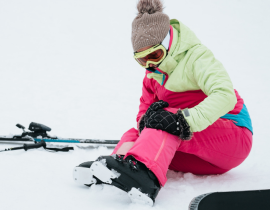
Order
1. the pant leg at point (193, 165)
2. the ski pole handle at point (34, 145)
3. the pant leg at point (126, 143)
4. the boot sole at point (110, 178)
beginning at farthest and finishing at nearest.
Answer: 1. the ski pole handle at point (34, 145)
2. the pant leg at point (193, 165)
3. the pant leg at point (126, 143)
4. the boot sole at point (110, 178)

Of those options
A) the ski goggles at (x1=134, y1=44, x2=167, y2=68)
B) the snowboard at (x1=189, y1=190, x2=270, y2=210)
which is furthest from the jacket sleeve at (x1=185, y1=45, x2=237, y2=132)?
the snowboard at (x1=189, y1=190, x2=270, y2=210)

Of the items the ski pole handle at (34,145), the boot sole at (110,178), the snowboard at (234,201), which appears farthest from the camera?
the ski pole handle at (34,145)

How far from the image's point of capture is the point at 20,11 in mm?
9492

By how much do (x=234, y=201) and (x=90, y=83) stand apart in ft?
18.7

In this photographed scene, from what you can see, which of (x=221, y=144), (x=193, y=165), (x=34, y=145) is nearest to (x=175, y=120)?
(x=221, y=144)

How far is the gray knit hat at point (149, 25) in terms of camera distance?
1.56 metres

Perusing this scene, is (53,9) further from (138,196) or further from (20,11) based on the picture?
(138,196)

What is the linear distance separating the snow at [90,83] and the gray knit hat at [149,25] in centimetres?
15

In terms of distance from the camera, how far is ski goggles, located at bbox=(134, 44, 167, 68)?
1559 mm

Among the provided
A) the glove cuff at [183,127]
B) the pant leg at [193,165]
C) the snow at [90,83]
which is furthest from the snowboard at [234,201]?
the pant leg at [193,165]

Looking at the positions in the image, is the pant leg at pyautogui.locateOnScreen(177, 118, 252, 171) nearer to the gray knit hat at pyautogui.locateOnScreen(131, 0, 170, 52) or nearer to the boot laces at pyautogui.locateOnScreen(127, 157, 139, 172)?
the boot laces at pyautogui.locateOnScreen(127, 157, 139, 172)

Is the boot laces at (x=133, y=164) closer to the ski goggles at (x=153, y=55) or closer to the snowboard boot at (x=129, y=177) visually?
the snowboard boot at (x=129, y=177)

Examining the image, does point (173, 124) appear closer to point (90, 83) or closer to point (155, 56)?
point (155, 56)

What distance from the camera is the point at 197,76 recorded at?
5.01 feet
